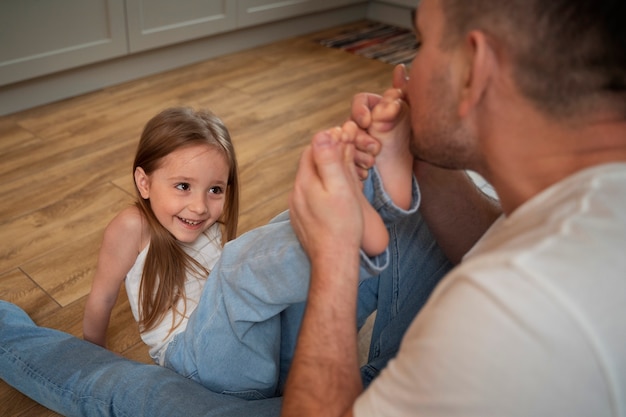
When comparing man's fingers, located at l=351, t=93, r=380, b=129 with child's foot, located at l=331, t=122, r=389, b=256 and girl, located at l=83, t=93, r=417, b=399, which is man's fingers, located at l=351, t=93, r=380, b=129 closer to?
child's foot, located at l=331, t=122, r=389, b=256

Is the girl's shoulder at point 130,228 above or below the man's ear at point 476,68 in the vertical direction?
below

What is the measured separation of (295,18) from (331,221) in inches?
119

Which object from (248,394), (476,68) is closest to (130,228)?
(248,394)

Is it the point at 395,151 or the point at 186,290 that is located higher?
the point at 395,151

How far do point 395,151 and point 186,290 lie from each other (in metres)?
0.57

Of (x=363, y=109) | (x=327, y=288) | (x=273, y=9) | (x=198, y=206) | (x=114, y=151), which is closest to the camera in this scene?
(x=327, y=288)

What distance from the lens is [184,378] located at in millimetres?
1062

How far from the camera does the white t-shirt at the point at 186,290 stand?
4.15 ft

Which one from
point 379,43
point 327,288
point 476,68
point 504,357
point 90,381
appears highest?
point 476,68

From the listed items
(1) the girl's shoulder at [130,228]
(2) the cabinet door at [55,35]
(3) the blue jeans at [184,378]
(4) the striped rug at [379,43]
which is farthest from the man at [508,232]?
(4) the striped rug at [379,43]

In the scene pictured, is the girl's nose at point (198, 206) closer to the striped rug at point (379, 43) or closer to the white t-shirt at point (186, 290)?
the white t-shirt at point (186, 290)

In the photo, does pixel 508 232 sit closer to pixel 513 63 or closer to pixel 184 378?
pixel 513 63

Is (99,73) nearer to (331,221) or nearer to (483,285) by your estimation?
(331,221)

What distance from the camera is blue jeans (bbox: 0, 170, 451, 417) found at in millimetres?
1000
